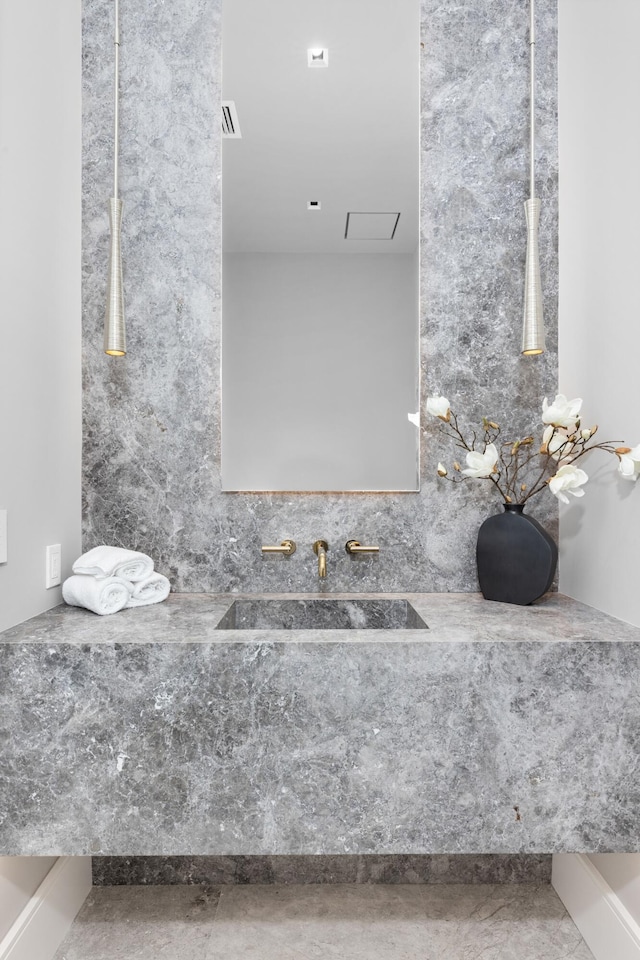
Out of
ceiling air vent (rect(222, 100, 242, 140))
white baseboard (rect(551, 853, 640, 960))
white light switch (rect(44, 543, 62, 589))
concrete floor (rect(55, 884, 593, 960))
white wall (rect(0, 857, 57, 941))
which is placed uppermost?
ceiling air vent (rect(222, 100, 242, 140))

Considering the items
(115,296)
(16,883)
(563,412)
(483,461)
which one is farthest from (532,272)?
(16,883)

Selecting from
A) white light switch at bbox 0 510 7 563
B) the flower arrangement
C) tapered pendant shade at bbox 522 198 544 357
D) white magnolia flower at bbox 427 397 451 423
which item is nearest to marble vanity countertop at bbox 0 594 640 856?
white light switch at bbox 0 510 7 563

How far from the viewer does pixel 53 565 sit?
157cm

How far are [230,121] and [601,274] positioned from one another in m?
1.14

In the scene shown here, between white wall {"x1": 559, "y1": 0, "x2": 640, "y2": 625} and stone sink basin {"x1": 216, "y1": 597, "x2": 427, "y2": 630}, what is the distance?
51 centimetres

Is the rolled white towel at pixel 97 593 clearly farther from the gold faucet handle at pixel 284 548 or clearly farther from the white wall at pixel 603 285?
the white wall at pixel 603 285

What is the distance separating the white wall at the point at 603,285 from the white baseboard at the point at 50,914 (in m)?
1.41

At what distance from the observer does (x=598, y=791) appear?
122cm

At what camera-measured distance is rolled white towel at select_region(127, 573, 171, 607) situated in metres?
1.59

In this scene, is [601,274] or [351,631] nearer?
[351,631]

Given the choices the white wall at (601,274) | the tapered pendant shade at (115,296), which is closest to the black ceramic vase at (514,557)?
the white wall at (601,274)

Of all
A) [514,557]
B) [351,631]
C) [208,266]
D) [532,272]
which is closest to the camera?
[351,631]

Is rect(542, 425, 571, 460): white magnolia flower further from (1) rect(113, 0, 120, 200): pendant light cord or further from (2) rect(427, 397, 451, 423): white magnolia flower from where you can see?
(1) rect(113, 0, 120, 200): pendant light cord

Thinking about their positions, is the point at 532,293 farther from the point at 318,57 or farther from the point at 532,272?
the point at 318,57
